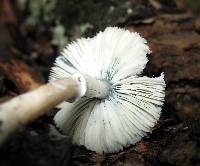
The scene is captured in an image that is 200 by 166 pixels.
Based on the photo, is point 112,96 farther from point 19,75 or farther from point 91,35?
point 19,75

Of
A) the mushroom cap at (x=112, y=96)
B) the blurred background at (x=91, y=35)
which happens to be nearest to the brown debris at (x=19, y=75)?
the blurred background at (x=91, y=35)

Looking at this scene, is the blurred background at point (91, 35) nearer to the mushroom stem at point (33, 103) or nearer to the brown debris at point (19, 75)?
the brown debris at point (19, 75)

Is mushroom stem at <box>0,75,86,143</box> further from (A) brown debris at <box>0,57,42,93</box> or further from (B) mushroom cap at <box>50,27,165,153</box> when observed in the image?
(A) brown debris at <box>0,57,42,93</box>

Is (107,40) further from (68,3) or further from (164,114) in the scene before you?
(68,3)

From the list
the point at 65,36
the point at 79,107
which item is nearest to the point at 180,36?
the point at 79,107

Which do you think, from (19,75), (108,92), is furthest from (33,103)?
(19,75)

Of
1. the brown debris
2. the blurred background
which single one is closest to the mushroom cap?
the blurred background
